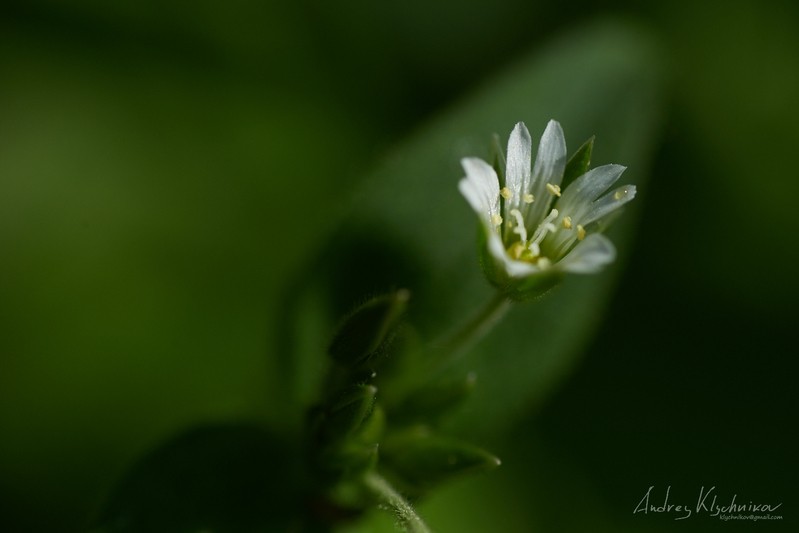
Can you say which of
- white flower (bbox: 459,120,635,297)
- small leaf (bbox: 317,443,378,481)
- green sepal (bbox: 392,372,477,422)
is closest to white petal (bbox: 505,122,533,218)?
white flower (bbox: 459,120,635,297)

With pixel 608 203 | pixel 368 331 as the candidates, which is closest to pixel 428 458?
pixel 368 331

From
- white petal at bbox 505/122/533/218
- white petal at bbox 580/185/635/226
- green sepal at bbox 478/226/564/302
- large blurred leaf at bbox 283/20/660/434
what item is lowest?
green sepal at bbox 478/226/564/302

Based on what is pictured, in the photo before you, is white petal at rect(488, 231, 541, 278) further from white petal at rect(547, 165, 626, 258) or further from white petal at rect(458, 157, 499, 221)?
white petal at rect(547, 165, 626, 258)

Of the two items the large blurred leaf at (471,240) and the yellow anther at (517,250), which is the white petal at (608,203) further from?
the large blurred leaf at (471,240)

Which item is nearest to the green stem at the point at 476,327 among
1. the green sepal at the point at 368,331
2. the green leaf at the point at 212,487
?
the green sepal at the point at 368,331

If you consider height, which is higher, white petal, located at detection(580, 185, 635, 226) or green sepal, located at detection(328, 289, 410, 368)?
white petal, located at detection(580, 185, 635, 226)

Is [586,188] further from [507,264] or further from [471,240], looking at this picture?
[471,240]
